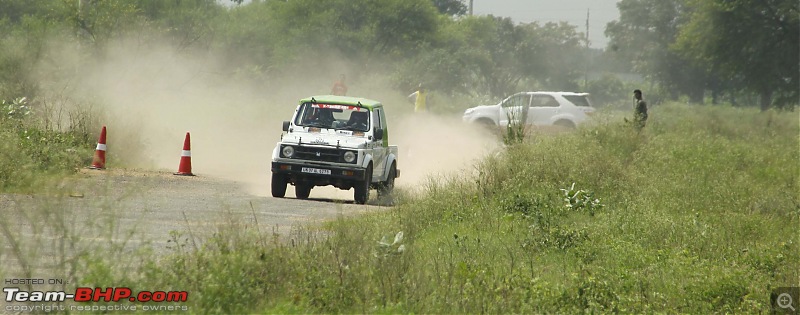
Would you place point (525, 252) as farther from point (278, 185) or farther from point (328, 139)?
point (278, 185)

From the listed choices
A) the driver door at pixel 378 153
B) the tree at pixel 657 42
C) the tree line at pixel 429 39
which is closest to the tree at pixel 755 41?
the tree line at pixel 429 39

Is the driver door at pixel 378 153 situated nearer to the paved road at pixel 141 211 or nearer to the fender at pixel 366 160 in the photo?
Answer: the fender at pixel 366 160

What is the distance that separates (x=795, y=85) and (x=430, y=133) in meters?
22.9

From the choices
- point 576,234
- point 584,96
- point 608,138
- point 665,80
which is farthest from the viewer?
point 665,80

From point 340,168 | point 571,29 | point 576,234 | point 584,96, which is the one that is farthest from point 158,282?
point 571,29

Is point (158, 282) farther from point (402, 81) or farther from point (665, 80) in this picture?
point (665, 80)

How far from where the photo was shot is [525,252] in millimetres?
11570

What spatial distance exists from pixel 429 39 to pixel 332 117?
58.0m

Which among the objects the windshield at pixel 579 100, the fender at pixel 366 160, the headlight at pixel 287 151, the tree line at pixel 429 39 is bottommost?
the fender at pixel 366 160

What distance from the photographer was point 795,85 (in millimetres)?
50375

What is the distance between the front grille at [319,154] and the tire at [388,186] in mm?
1341

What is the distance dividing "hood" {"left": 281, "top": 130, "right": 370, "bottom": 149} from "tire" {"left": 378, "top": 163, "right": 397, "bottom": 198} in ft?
3.37

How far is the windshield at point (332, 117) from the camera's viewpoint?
741 inches

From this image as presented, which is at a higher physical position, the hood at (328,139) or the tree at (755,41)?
the tree at (755,41)
